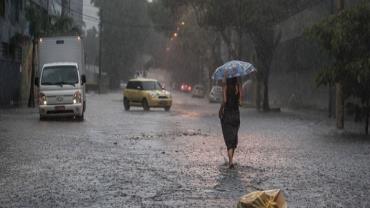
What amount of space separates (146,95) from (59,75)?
475 inches

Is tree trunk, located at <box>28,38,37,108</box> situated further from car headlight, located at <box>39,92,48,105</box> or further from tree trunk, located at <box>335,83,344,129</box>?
tree trunk, located at <box>335,83,344,129</box>

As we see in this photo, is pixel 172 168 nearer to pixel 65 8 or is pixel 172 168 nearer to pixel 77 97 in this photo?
pixel 77 97

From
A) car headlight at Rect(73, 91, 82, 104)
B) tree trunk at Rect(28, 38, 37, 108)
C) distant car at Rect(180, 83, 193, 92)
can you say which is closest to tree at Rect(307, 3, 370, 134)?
car headlight at Rect(73, 91, 82, 104)

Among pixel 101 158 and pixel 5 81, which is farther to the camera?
pixel 5 81

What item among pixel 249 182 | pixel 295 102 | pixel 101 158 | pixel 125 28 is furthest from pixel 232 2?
pixel 125 28

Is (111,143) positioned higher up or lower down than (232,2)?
lower down

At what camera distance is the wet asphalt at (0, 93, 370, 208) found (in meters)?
9.20

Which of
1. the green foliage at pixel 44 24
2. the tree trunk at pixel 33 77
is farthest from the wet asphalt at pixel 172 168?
the tree trunk at pixel 33 77

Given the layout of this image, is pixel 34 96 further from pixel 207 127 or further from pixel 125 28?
pixel 125 28

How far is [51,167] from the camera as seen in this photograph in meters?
12.3

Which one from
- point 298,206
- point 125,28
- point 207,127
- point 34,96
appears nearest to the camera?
point 298,206

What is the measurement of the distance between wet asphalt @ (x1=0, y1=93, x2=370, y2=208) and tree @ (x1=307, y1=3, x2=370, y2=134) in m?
1.78

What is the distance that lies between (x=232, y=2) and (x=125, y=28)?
2500 inches

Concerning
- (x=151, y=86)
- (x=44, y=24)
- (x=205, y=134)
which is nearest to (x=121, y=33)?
(x=44, y=24)
